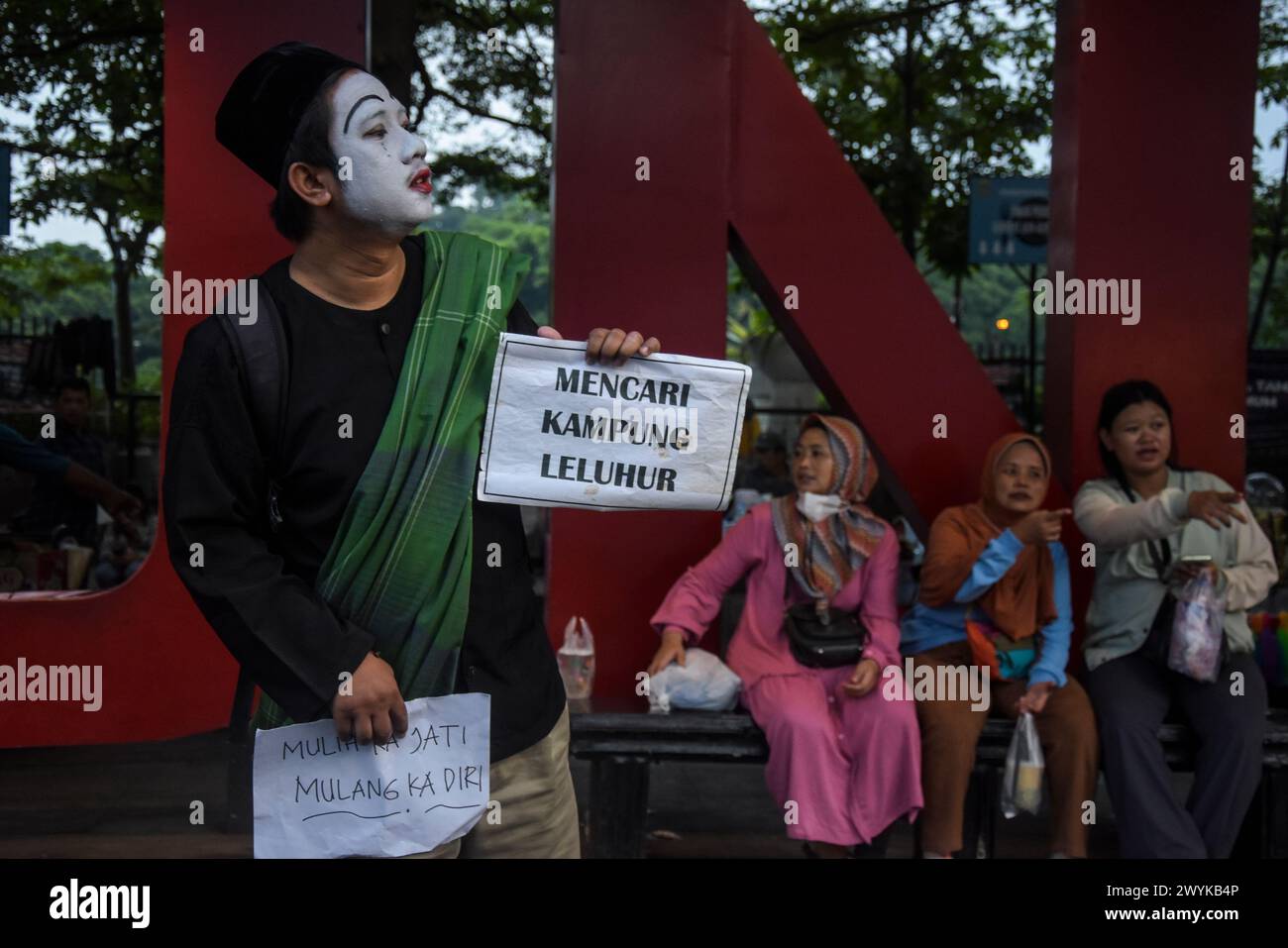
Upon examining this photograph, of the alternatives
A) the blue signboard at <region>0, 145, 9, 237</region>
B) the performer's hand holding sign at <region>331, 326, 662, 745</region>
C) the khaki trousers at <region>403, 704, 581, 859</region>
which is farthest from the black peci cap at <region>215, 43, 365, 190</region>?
the blue signboard at <region>0, 145, 9, 237</region>

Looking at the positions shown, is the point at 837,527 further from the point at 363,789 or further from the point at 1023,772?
the point at 363,789

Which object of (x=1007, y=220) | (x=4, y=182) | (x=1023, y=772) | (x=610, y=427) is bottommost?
(x=1023, y=772)

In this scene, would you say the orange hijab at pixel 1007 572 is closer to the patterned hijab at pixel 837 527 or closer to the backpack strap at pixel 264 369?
the patterned hijab at pixel 837 527

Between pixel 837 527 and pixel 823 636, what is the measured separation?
38 centimetres

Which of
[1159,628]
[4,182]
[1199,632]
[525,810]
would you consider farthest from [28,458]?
[1199,632]

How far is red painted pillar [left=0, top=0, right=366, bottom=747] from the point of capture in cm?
465

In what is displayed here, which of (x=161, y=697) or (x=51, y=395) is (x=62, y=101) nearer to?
(x=51, y=395)

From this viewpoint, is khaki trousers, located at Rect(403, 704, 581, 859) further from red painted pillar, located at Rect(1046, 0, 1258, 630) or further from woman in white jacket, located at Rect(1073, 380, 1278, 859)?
red painted pillar, located at Rect(1046, 0, 1258, 630)

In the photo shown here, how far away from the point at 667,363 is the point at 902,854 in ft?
10.4

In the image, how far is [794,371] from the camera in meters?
12.8

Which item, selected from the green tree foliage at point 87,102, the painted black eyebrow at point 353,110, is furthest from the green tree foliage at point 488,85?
the painted black eyebrow at point 353,110

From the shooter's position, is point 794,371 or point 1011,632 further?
point 794,371

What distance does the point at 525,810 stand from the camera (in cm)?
244
